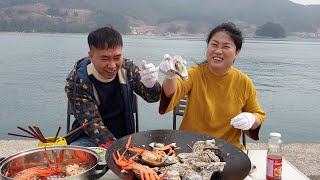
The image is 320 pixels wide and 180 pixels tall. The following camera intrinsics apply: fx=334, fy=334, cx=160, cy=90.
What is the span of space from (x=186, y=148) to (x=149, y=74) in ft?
2.63

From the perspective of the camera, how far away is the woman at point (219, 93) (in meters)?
2.99

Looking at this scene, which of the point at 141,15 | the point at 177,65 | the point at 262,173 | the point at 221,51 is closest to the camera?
the point at 262,173

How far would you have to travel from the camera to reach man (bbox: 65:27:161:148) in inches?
112

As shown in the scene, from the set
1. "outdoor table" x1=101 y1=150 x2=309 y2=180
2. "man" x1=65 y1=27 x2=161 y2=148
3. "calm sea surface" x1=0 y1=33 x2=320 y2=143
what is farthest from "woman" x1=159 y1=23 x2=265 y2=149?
"calm sea surface" x1=0 y1=33 x2=320 y2=143

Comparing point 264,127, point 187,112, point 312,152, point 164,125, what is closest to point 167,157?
point 187,112

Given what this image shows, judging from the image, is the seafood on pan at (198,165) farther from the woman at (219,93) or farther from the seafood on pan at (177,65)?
the woman at (219,93)

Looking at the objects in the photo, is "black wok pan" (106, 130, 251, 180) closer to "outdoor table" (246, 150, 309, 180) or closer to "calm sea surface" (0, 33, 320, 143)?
"outdoor table" (246, 150, 309, 180)

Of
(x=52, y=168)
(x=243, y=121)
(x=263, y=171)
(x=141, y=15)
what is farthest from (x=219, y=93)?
(x=141, y=15)

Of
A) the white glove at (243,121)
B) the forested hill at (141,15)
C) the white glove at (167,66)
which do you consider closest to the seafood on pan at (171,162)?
the white glove at (243,121)

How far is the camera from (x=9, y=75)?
19.6 meters

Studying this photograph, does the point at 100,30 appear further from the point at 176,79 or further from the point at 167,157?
the point at 167,157

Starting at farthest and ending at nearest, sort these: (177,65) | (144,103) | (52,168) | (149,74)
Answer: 1. (144,103)
2. (149,74)
3. (177,65)
4. (52,168)

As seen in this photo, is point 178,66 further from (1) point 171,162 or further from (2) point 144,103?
(2) point 144,103

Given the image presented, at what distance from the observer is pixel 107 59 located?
111 inches
